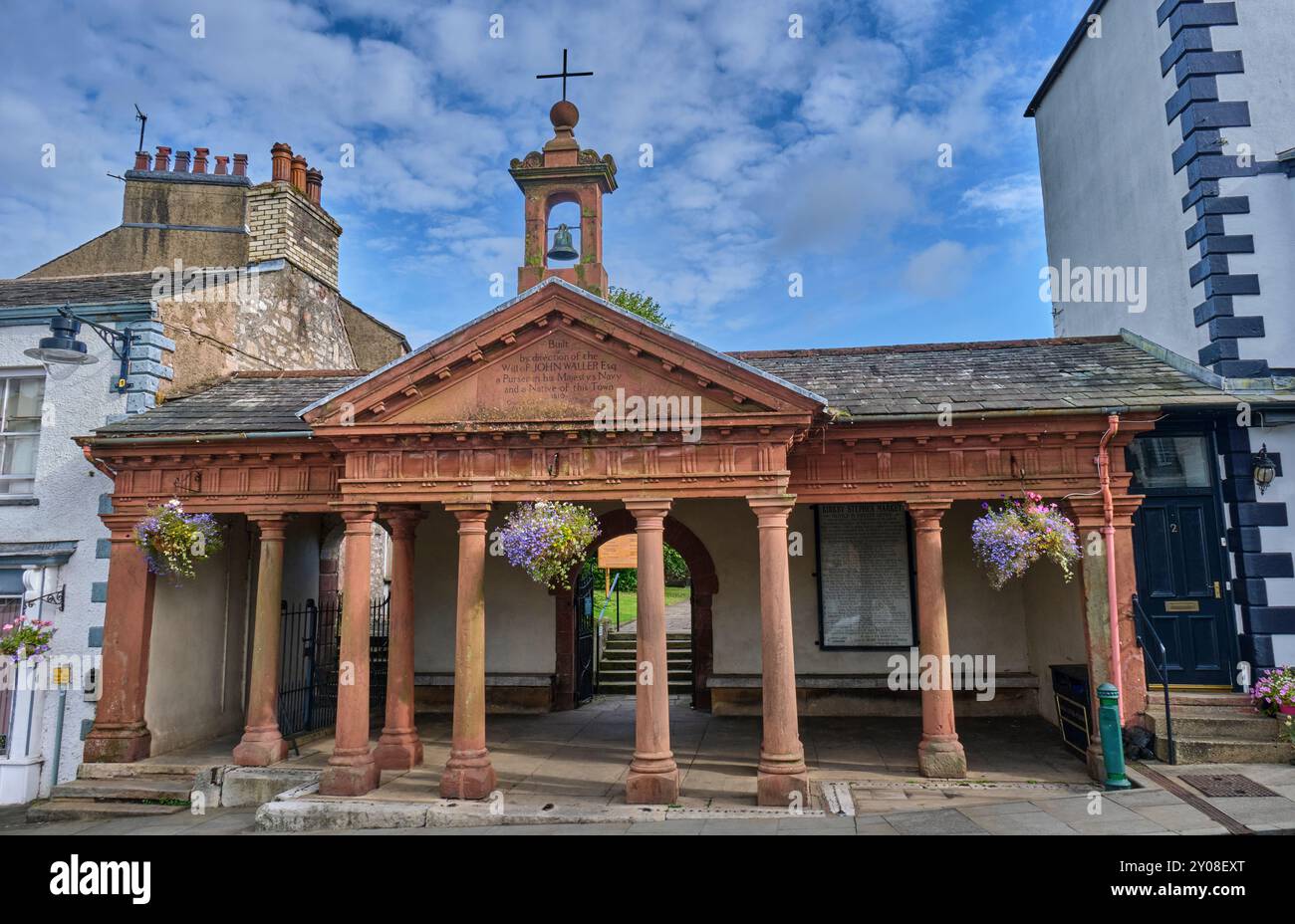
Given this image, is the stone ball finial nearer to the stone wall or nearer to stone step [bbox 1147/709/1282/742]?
the stone wall

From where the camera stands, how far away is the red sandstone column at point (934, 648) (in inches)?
346

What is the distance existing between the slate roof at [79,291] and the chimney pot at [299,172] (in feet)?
10.7

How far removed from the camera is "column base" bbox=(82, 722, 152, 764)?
1003 centimetres

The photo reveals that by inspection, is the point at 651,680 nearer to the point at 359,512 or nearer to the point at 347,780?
the point at 347,780

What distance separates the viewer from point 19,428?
444 inches

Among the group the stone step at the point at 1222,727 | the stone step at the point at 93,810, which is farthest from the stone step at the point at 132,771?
the stone step at the point at 1222,727

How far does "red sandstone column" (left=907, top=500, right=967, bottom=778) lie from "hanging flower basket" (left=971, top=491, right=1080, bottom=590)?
0.54 m

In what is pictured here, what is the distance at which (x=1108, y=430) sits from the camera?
8.95 metres

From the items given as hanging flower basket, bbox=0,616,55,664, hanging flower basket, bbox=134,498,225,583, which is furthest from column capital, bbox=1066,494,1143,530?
hanging flower basket, bbox=0,616,55,664

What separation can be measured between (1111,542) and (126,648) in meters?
12.2

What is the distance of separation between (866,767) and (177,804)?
8.32m

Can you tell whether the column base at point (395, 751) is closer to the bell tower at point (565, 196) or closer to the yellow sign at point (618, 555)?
the bell tower at point (565, 196)
